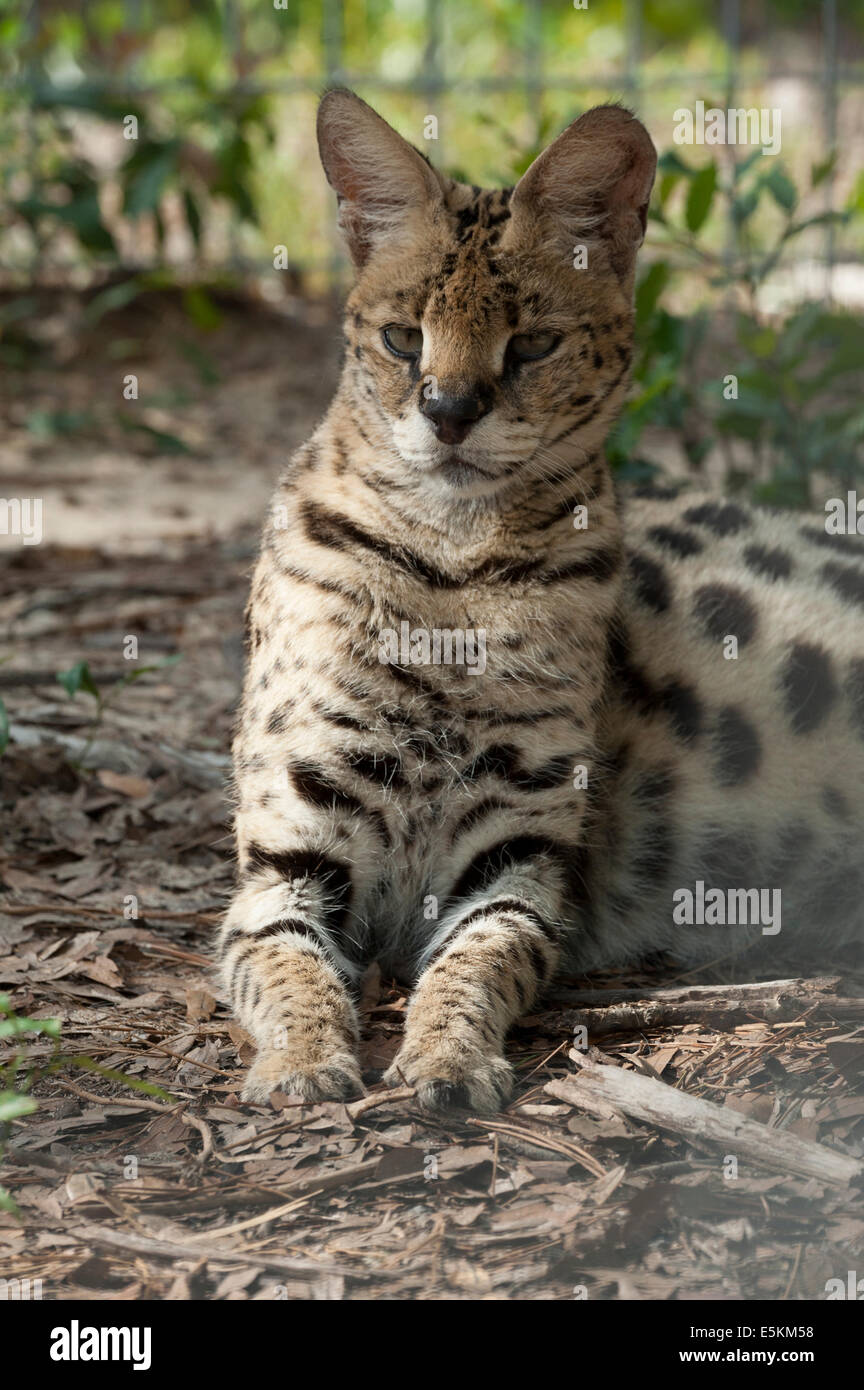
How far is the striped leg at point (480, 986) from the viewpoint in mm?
3520

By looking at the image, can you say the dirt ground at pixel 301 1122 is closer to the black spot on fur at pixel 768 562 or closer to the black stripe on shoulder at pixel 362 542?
the black stripe on shoulder at pixel 362 542

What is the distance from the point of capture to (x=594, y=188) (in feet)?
13.4

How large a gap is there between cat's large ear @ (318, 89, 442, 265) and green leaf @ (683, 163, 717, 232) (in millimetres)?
2592

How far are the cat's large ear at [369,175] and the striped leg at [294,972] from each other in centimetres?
167

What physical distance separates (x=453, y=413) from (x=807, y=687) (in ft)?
5.32

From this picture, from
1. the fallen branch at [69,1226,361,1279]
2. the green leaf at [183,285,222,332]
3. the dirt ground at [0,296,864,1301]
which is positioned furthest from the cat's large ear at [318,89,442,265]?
the green leaf at [183,285,222,332]

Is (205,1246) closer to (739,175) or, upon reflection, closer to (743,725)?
(743,725)

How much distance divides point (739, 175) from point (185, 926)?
4.00m

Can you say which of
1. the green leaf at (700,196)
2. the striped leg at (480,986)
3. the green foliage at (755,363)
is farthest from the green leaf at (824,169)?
the striped leg at (480,986)

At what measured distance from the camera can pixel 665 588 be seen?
4.86m

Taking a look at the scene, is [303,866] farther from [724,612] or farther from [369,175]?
[369,175]

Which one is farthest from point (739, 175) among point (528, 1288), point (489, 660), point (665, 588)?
point (528, 1288)

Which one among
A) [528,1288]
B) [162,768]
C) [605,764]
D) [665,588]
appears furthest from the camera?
[162,768]

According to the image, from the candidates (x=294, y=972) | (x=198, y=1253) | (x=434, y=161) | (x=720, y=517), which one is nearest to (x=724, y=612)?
(x=720, y=517)
